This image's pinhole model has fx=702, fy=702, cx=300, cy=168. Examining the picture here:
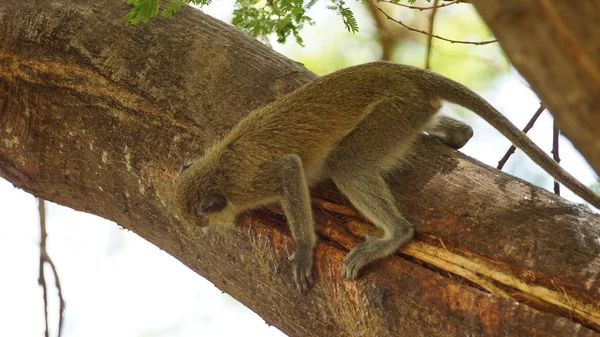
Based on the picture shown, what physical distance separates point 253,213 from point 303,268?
0.76m

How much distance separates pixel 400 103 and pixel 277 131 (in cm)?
79

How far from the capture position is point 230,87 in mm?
4449

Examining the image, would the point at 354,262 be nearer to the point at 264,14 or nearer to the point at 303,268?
the point at 303,268

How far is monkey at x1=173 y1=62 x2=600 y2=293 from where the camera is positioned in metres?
4.22

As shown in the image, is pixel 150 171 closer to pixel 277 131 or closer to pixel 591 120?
pixel 277 131

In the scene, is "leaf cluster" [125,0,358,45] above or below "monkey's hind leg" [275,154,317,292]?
above

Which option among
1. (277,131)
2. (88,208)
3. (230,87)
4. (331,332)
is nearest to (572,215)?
(331,332)

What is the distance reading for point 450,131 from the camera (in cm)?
455

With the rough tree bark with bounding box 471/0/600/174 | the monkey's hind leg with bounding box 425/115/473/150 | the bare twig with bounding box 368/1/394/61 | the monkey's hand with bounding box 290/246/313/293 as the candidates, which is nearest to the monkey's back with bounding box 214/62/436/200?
the monkey's hind leg with bounding box 425/115/473/150

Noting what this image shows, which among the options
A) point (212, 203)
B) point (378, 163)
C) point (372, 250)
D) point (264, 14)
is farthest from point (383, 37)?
point (372, 250)

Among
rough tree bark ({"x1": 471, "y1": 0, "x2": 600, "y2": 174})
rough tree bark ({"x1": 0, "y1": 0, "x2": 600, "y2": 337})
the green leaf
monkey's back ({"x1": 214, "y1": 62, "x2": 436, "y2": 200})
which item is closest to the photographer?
rough tree bark ({"x1": 471, "y1": 0, "x2": 600, "y2": 174})

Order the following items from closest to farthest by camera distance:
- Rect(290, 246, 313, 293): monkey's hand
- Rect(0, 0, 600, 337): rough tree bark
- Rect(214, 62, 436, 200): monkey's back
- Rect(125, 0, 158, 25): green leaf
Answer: Rect(0, 0, 600, 337): rough tree bark → Rect(290, 246, 313, 293): monkey's hand → Rect(125, 0, 158, 25): green leaf → Rect(214, 62, 436, 200): monkey's back

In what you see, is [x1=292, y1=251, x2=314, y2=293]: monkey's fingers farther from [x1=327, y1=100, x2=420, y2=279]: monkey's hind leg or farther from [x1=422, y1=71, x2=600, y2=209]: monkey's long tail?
[x1=422, y1=71, x2=600, y2=209]: monkey's long tail

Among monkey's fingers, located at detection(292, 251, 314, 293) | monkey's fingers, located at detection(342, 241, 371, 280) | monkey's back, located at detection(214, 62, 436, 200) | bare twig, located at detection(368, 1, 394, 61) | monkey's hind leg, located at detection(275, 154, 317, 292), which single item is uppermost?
bare twig, located at detection(368, 1, 394, 61)
